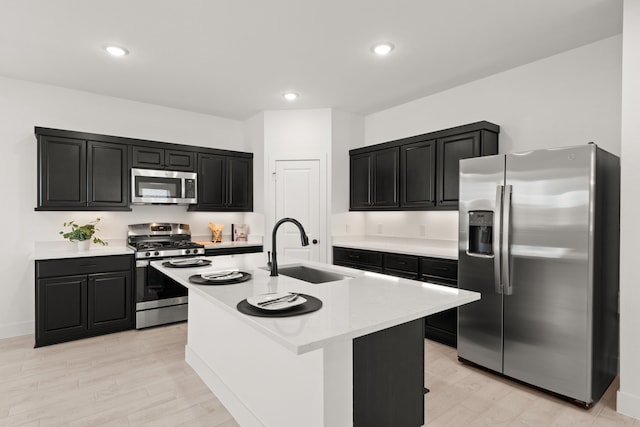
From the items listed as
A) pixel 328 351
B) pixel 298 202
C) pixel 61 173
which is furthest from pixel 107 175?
pixel 328 351

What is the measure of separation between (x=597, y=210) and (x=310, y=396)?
2.28 m

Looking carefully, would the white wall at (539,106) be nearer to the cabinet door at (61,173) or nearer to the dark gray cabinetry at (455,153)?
the dark gray cabinetry at (455,153)

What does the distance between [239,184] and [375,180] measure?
1926 mm

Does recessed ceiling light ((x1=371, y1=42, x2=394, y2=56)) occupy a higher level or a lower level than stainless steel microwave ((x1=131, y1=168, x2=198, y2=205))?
higher

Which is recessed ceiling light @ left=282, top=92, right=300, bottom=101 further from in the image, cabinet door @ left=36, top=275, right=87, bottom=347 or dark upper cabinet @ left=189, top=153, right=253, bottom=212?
cabinet door @ left=36, top=275, right=87, bottom=347

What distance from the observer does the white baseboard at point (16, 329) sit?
3.81 metres

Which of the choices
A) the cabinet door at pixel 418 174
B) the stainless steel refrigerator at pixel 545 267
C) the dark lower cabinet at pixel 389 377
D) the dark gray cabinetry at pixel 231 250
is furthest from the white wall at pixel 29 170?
the stainless steel refrigerator at pixel 545 267

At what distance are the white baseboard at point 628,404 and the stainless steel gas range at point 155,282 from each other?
408cm

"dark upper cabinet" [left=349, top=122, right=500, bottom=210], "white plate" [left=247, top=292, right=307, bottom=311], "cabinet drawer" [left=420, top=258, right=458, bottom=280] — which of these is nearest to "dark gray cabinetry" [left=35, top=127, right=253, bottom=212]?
"dark upper cabinet" [left=349, top=122, right=500, bottom=210]

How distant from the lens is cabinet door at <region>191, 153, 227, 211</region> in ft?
15.6

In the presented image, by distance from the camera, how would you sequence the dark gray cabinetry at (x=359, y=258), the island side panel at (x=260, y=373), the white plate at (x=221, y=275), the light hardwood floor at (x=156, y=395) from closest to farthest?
the island side panel at (x=260, y=373), the white plate at (x=221, y=275), the light hardwood floor at (x=156, y=395), the dark gray cabinetry at (x=359, y=258)

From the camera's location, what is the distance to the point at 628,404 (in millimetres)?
2363

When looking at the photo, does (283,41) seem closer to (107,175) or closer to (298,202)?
(298,202)

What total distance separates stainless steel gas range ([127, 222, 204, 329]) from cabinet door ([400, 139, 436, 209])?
2.60 m
